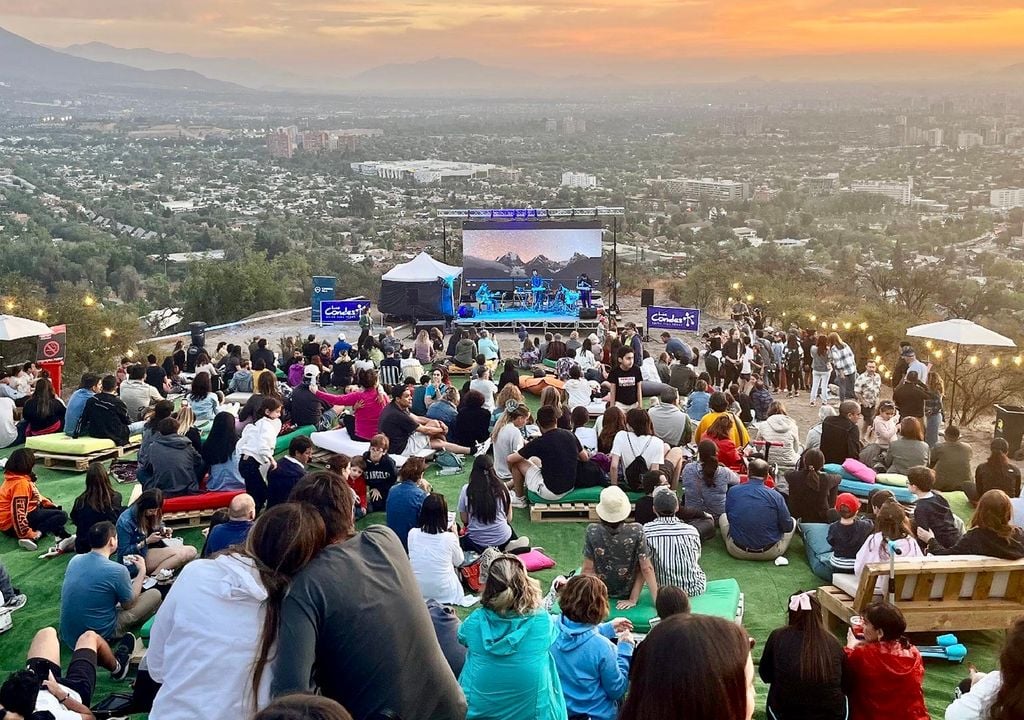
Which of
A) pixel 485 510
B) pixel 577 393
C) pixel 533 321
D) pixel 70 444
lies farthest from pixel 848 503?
pixel 533 321

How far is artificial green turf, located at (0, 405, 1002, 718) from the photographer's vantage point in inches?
232

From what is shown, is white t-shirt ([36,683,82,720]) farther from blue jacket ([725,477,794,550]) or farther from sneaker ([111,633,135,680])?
blue jacket ([725,477,794,550])

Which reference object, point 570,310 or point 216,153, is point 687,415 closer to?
point 570,310

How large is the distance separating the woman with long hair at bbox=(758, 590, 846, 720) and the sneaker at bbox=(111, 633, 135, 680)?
3712 mm

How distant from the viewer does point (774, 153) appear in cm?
15512

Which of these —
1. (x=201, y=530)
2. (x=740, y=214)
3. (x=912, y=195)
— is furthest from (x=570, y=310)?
(x=912, y=195)

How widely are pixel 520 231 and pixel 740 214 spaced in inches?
2995

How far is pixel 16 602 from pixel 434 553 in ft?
10.0

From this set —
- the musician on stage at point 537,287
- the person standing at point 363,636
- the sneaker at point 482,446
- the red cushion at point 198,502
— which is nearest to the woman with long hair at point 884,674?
the person standing at point 363,636

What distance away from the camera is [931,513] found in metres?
6.90

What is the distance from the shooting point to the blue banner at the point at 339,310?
19.8m

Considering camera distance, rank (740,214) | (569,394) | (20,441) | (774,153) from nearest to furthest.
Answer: (20,441) → (569,394) → (740,214) → (774,153)

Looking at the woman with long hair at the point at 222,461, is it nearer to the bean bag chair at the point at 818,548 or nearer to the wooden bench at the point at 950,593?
the bean bag chair at the point at 818,548

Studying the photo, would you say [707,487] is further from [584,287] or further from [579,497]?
[584,287]
